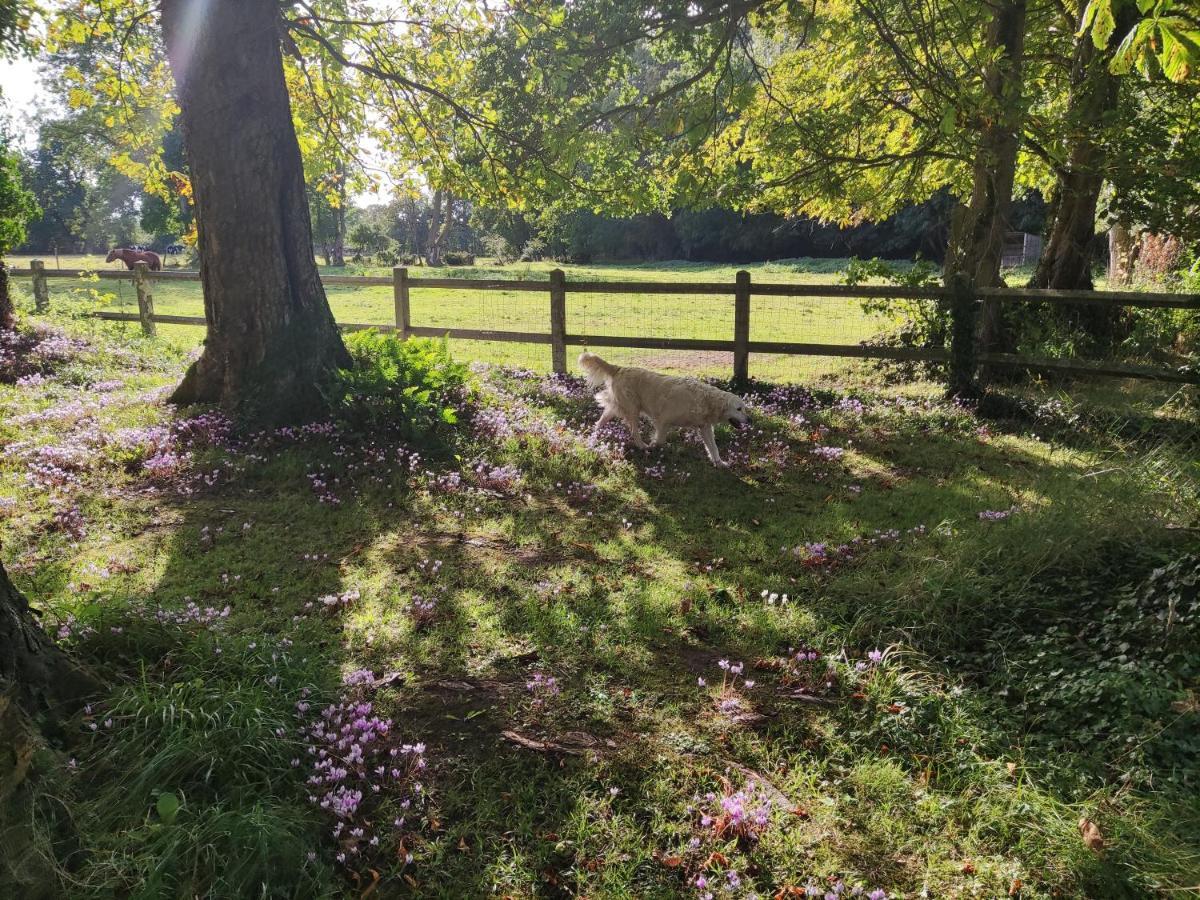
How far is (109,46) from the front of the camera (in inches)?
430

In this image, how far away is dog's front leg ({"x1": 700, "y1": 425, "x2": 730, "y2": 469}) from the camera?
7.82m

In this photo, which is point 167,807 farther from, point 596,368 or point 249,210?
point 249,210

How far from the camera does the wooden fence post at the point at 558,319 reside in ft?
38.9

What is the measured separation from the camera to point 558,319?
12086 millimetres

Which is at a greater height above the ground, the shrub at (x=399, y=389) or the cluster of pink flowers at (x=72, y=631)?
the shrub at (x=399, y=389)

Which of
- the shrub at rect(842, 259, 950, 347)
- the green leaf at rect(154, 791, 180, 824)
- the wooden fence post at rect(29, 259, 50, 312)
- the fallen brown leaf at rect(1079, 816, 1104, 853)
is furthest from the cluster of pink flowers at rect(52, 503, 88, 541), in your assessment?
the wooden fence post at rect(29, 259, 50, 312)

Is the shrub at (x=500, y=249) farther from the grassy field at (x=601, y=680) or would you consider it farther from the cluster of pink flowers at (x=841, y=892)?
the cluster of pink flowers at (x=841, y=892)

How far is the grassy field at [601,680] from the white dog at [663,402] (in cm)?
84

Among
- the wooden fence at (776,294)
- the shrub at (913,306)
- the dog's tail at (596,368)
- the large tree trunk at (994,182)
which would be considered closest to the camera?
the dog's tail at (596,368)

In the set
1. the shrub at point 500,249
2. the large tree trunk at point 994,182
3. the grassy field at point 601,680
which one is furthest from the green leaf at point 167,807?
the shrub at point 500,249

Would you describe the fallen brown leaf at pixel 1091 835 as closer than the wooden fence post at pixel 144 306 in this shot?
Yes

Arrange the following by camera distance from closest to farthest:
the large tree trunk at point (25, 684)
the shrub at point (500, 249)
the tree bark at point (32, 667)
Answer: the large tree trunk at point (25, 684) < the tree bark at point (32, 667) < the shrub at point (500, 249)

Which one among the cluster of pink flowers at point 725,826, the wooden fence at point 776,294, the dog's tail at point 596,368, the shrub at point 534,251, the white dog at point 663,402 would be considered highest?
the shrub at point 534,251

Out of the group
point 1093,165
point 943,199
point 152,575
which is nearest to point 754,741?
point 152,575
